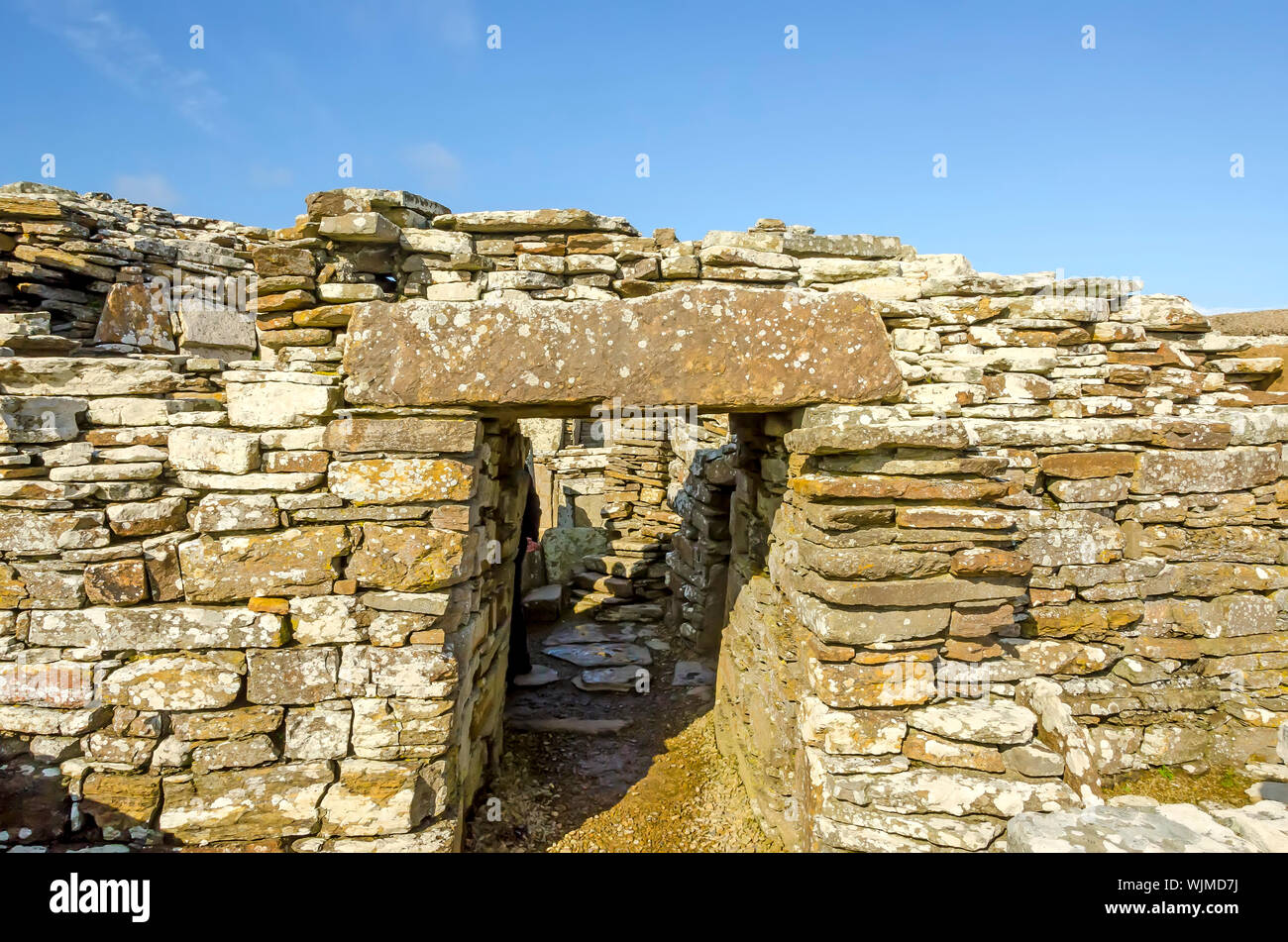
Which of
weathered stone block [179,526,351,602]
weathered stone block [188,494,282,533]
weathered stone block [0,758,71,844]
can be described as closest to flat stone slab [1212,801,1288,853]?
weathered stone block [179,526,351,602]

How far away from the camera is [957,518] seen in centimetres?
321

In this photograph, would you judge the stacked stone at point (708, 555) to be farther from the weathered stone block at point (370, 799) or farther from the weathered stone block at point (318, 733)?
the weathered stone block at point (318, 733)

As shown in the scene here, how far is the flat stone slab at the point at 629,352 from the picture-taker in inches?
129

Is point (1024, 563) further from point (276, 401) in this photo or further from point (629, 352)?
point (276, 401)

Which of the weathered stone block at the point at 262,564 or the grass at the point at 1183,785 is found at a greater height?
the weathered stone block at the point at 262,564

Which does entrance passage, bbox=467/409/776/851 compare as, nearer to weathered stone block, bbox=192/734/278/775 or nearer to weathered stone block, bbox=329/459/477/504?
weathered stone block, bbox=329/459/477/504

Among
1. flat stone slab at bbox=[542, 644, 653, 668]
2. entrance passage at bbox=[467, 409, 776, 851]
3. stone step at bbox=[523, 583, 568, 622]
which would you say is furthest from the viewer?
stone step at bbox=[523, 583, 568, 622]

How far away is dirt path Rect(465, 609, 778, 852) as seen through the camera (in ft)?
14.5

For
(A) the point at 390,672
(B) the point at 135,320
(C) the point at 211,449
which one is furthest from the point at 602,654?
(B) the point at 135,320

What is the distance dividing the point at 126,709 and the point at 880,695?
12.7ft

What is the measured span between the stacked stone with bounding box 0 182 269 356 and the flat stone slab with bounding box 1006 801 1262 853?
669 centimetres

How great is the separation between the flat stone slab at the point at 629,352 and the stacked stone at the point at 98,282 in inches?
139

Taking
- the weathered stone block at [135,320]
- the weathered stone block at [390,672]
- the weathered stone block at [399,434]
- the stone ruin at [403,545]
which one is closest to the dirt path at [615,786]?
the stone ruin at [403,545]
